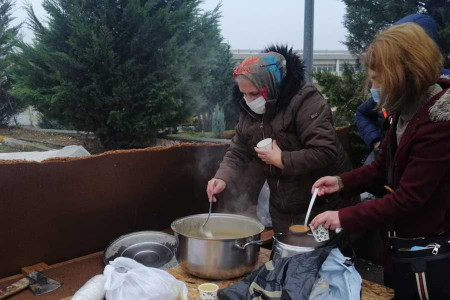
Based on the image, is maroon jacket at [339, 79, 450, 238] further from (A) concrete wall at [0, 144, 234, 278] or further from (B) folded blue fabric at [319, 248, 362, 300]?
→ (A) concrete wall at [0, 144, 234, 278]

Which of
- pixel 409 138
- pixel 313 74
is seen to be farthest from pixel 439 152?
pixel 313 74

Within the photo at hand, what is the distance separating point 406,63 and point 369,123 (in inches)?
87.7

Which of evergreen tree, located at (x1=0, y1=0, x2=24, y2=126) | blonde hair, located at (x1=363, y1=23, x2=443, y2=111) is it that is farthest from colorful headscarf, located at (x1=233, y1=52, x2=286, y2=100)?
evergreen tree, located at (x1=0, y1=0, x2=24, y2=126)

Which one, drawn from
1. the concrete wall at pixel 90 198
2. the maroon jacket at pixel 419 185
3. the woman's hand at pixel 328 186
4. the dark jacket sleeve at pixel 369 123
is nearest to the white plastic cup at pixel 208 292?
the maroon jacket at pixel 419 185

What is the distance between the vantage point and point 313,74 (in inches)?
214

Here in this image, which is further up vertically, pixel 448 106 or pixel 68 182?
pixel 448 106

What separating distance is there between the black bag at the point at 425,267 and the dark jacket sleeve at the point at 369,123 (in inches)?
80.7

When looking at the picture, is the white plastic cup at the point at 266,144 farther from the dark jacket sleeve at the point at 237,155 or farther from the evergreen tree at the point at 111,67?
the evergreen tree at the point at 111,67

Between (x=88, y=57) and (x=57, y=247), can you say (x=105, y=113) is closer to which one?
→ (x=88, y=57)

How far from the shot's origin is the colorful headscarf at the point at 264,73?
2240 millimetres

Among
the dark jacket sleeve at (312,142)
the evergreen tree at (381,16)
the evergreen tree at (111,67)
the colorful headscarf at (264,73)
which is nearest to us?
the dark jacket sleeve at (312,142)

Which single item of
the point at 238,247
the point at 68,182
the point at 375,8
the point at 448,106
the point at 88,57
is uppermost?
the point at 375,8

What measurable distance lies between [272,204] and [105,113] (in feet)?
18.8

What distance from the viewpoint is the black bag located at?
1589mm
